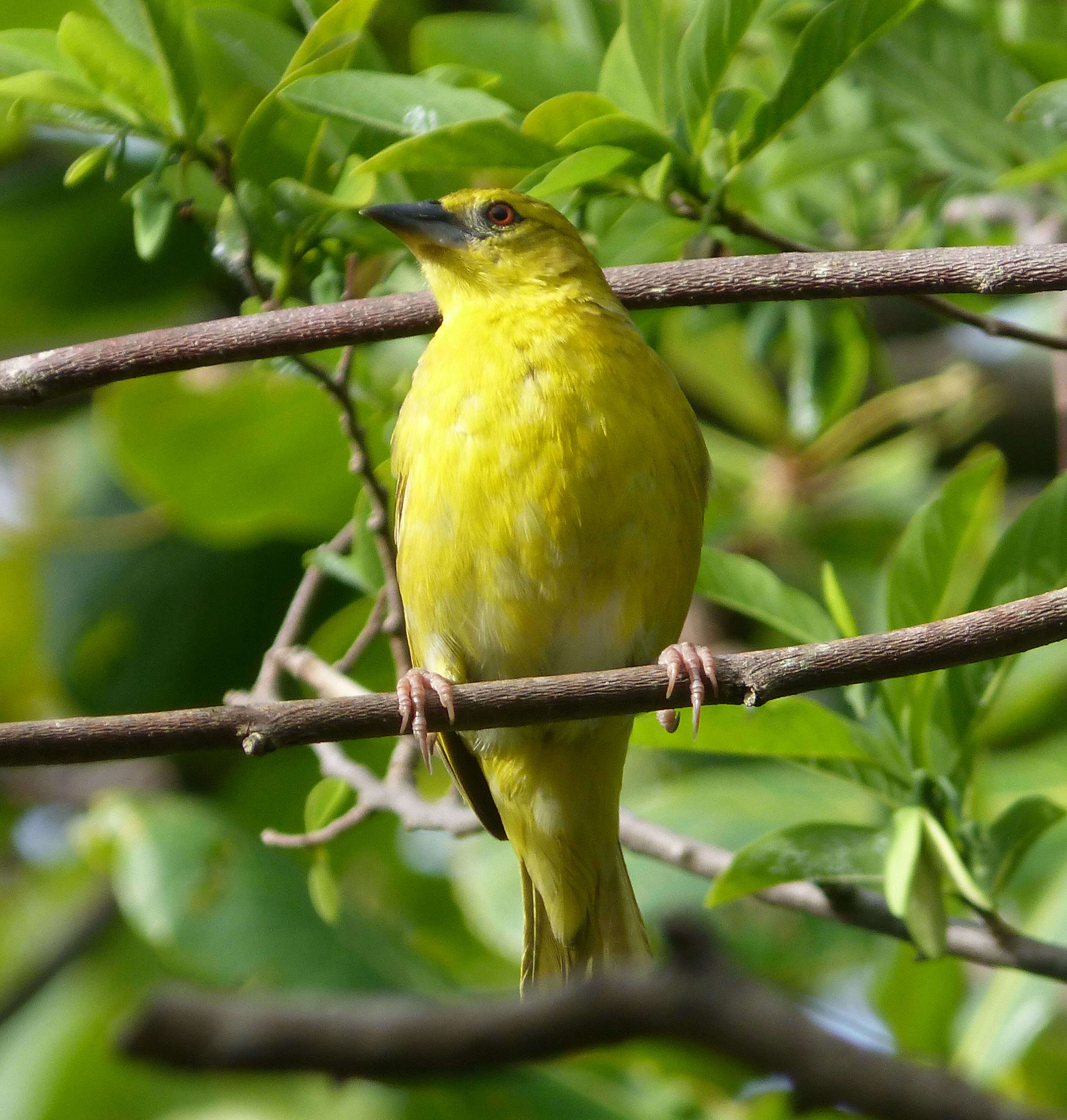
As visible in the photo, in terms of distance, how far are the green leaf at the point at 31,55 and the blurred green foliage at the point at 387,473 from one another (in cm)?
1

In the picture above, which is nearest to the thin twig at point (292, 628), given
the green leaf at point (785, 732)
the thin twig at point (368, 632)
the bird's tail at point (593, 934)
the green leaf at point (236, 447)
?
the thin twig at point (368, 632)

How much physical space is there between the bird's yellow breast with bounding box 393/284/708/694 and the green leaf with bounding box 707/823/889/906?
0.71 m

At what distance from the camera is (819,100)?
14.8 ft

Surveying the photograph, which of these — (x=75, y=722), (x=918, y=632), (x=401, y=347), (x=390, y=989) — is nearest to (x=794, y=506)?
(x=401, y=347)

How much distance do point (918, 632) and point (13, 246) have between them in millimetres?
4286

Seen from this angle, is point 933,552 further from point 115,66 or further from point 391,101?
point 115,66

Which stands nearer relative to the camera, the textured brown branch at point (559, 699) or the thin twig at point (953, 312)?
the textured brown branch at point (559, 699)

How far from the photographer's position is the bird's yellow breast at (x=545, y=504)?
3.30 meters

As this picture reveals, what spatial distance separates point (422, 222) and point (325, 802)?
4.59 ft

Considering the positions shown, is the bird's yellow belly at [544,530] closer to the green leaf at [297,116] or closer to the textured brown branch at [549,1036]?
the green leaf at [297,116]

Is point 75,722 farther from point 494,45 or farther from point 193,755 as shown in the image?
point 193,755

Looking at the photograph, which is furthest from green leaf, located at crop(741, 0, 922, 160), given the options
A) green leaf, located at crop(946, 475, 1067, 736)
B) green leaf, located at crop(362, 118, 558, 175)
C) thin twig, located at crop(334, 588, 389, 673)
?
thin twig, located at crop(334, 588, 389, 673)

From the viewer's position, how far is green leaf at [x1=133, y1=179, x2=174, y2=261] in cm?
288

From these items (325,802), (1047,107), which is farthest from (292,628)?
(1047,107)
